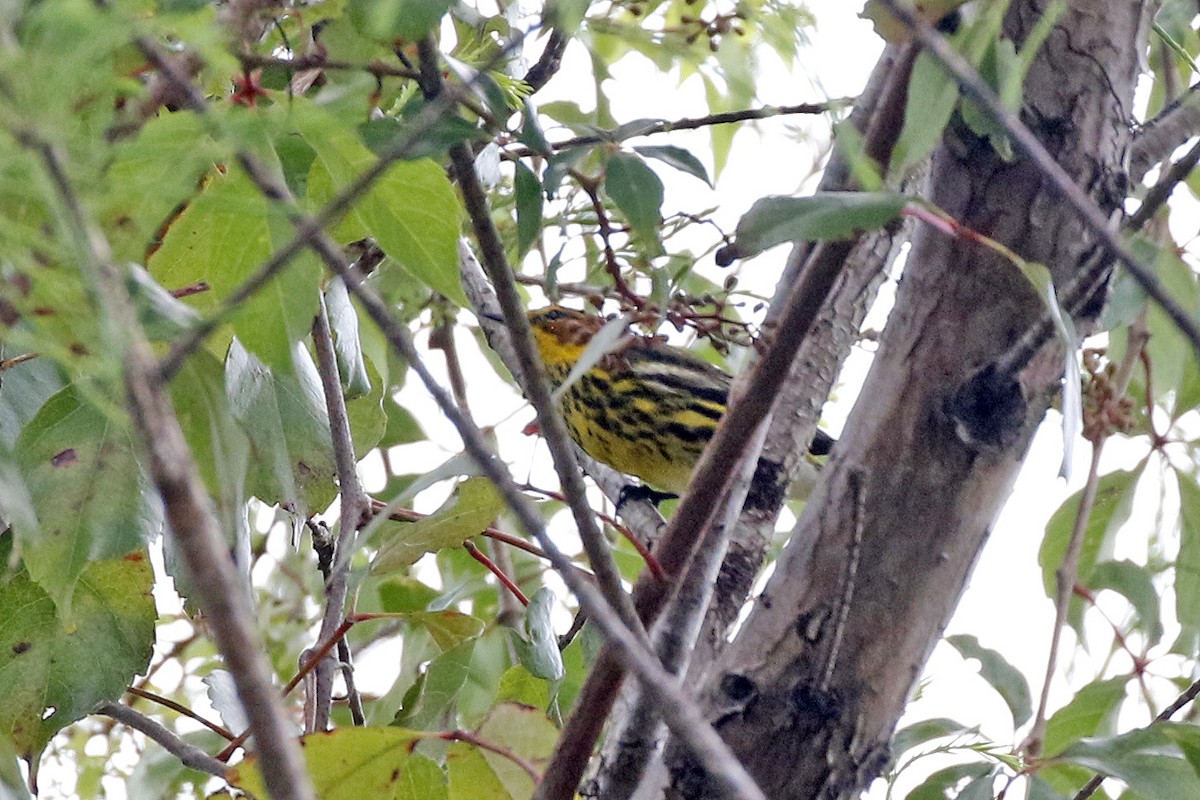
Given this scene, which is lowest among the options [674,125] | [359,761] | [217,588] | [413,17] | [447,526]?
[217,588]

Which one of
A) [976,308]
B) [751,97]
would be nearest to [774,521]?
[976,308]

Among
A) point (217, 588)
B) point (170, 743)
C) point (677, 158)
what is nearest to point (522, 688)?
point (170, 743)

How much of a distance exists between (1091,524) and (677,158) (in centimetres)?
104

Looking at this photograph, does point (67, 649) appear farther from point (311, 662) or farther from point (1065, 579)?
point (1065, 579)

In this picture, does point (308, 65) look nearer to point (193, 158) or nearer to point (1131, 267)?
point (193, 158)

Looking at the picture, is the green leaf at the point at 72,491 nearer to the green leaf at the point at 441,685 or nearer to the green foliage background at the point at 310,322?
the green foliage background at the point at 310,322

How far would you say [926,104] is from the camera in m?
0.79

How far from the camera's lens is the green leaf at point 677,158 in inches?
42.1

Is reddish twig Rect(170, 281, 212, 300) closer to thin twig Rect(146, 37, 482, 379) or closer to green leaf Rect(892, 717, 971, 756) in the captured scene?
thin twig Rect(146, 37, 482, 379)

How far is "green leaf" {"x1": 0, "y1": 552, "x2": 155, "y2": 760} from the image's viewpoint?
1201 millimetres

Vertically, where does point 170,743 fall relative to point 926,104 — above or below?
below

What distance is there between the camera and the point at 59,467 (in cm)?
107

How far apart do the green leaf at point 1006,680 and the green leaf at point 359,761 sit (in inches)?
29.1

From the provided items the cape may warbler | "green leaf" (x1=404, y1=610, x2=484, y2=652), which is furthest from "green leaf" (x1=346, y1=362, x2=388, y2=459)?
the cape may warbler
